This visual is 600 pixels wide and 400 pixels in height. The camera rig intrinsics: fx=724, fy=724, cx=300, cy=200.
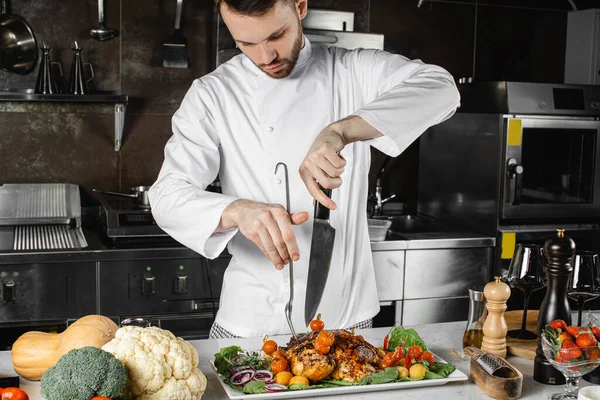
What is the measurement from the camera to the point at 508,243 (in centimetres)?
356

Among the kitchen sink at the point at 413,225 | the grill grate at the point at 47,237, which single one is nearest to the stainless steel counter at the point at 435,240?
the kitchen sink at the point at 413,225

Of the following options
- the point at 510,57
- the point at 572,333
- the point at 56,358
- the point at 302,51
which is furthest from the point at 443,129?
the point at 56,358

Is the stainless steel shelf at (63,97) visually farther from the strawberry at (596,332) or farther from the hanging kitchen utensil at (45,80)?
the strawberry at (596,332)

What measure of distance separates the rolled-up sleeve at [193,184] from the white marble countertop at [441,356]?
0.81 feet

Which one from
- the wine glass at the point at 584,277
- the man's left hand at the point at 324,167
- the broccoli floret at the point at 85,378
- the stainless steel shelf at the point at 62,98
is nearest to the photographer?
the broccoli floret at the point at 85,378

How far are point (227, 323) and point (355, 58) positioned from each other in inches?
34.8

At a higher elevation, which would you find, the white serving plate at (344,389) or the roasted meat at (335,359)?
the roasted meat at (335,359)

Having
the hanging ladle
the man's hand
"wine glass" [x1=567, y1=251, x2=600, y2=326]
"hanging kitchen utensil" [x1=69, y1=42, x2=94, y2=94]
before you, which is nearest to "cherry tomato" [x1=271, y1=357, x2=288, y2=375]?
the man's hand

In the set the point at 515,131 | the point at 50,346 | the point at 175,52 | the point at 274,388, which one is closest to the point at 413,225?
the point at 515,131

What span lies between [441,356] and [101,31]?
248 centimetres

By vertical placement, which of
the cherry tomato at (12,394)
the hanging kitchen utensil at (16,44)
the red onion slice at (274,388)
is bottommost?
the red onion slice at (274,388)

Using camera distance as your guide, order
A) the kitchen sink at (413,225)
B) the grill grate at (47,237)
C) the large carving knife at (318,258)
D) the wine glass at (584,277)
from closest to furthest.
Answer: the large carving knife at (318,258), the wine glass at (584,277), the grill grate at (47,237), the kitchen sink at (413,225)

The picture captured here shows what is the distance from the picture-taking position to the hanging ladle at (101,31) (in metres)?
3.49

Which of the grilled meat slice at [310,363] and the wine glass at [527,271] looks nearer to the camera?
the grilled meat slice at [310,363]
